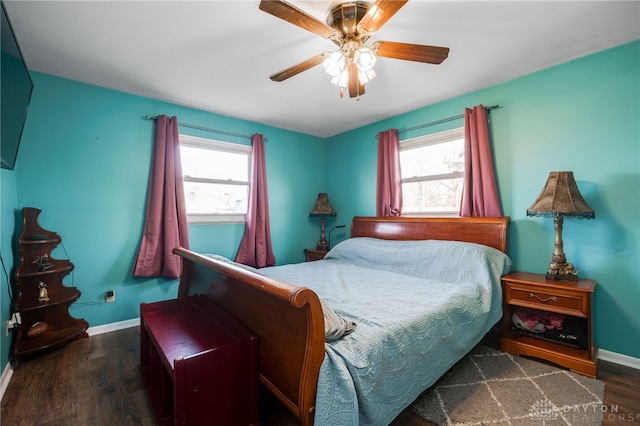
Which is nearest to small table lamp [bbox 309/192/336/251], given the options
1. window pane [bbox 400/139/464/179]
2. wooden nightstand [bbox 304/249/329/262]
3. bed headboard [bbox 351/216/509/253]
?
wooden nightstand [bbox 304/249/329/262]

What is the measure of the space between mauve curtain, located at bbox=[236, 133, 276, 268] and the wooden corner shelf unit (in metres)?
1.70

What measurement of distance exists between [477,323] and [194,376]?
183 cm

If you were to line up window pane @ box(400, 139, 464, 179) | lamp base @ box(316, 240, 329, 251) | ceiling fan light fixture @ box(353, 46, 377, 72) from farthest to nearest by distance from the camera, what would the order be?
lamp base @ box(316, 240, 329, 251), window pane @ box(400, 139, 464, 179), ceiling fan light fixture @ box(353, 46, 377, 72)

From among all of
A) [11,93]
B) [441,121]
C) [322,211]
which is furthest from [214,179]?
[441,121]

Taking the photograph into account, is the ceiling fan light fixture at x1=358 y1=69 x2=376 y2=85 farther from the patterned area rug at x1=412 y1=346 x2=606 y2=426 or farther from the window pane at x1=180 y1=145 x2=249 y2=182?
the window pane at x1=180 y1=145 x2=249 y2=182

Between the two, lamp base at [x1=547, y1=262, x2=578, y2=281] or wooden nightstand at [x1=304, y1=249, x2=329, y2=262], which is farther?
wooden nightstand at [x1=304, y1=249, x2=329, y2=262]

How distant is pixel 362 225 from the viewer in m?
3.79

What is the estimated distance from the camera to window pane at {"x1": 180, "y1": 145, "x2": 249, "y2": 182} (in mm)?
3393

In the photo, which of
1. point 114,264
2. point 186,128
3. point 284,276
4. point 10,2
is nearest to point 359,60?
point 284,276

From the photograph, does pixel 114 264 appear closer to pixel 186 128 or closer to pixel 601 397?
pixel 186 128

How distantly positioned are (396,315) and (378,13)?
1.66 meters

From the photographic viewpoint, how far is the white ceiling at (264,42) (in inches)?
69.5

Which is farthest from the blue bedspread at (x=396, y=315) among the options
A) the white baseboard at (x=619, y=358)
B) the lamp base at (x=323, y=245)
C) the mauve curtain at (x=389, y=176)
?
the lamp base at (x=323, y=245)

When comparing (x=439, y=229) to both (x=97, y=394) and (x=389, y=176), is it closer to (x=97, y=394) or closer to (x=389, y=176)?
(x=389, y=176)
